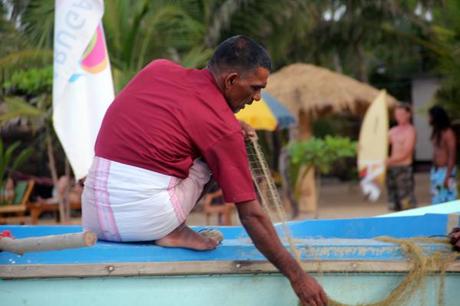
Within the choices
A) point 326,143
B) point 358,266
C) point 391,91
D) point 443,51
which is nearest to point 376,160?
point 326,143

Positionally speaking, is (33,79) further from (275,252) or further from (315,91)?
(275,252)

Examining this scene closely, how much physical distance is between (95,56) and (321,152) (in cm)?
595

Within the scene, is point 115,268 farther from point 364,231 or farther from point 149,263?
point 364,231

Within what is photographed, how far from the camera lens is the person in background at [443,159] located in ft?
30.1

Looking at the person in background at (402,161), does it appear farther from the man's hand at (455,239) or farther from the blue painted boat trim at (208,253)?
the blue painted boat trim at (208,253)

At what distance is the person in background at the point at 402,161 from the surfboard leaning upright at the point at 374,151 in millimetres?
335

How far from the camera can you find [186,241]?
11.3 ft

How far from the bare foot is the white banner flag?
2642mm

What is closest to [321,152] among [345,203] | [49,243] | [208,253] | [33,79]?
[33,79]

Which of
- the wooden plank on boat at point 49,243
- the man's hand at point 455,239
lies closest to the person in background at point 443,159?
the man's hand at point 455,239

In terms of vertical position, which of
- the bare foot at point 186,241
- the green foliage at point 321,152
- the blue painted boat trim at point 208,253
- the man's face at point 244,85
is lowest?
the green foliage at point 321,152

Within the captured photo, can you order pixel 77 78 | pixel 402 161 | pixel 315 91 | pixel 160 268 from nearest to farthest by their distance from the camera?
pixel 160 268, pixel 77 78, pixel 402 161, pixel 315 91

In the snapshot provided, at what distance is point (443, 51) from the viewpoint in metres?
13.2

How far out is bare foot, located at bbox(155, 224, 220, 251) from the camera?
135 inches
